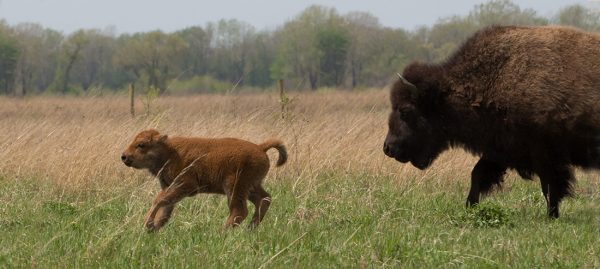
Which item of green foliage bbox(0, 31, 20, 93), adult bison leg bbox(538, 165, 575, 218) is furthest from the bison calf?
green foliage bbox(0, 31, 20, 93)

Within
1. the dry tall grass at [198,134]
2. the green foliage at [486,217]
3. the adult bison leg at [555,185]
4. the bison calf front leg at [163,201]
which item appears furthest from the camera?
the dry tall grass at [198,134]

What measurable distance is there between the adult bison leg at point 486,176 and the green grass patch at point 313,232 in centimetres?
25

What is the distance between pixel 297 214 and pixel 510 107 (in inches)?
89.9

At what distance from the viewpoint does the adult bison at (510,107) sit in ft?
26.9

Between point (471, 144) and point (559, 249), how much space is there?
9.08 feet

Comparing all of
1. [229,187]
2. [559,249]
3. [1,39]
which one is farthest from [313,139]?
[1,39]

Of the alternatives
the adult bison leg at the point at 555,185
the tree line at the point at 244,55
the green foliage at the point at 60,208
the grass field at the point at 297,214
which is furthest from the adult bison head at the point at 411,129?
the tree line at the point at 244,55

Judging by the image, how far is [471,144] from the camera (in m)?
8.98

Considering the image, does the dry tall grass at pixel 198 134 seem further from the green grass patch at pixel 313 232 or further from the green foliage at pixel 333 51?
the green foliage at pixel 333 51

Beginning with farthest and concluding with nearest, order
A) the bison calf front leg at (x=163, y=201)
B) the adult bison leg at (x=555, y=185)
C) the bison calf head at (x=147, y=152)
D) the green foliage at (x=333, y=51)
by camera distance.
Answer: the green foliage at (x=333, y=51) → the adult bison leg at (x=555, y=185) → the bison calf head at (x=147, y=152) → the bison calf front leg at (x=163, y=201)

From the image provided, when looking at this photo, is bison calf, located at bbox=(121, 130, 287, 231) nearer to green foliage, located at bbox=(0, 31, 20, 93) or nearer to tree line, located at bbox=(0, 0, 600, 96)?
tree line, located at bbox=(0, 0, 600, 96)

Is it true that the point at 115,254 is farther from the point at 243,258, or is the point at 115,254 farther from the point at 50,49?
the point at 50,49

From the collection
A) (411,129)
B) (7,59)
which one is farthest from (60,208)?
(7,59)

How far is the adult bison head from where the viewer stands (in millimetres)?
9148
